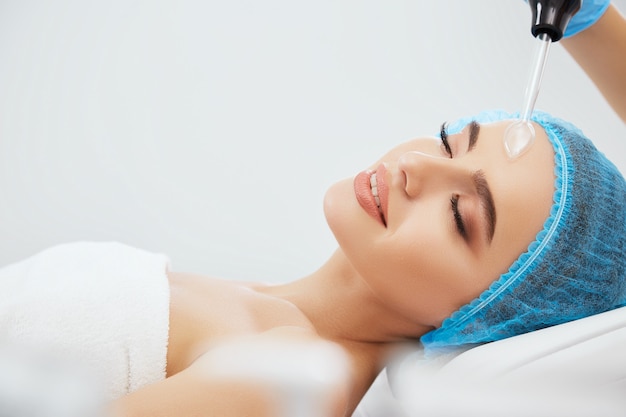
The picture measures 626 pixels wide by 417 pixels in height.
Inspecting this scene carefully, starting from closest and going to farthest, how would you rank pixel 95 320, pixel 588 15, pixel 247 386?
1. pixel 247 386
2. pixel 95 320
3. pixel 588 15

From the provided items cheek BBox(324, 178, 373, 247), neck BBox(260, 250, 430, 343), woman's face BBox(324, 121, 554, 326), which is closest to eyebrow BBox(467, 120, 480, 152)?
woman's face BBox(324, 121, 554, 326)

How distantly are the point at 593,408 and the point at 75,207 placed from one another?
1395 mm

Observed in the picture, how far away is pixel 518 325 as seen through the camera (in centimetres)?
114

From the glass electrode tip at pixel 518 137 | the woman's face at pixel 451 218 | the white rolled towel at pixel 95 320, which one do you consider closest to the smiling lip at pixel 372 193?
the woman's face at pixel 451 218

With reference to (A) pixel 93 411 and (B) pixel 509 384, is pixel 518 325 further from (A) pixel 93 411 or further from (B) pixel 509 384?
(A) pixel 93 411

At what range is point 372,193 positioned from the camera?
118 centimetres

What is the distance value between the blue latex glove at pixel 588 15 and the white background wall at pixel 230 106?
67 cm

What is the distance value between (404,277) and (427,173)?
19 centimetres

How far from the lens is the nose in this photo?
1105 millimetres

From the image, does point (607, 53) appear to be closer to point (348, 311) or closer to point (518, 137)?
point (518, 137)

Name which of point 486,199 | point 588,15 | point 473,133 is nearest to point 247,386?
point 486,199

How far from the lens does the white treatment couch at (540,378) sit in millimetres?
854

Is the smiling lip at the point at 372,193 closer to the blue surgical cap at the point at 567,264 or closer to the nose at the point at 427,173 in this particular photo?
the nose at the point at 427,173

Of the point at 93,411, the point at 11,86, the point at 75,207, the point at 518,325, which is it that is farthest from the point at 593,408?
the point at 11,86
